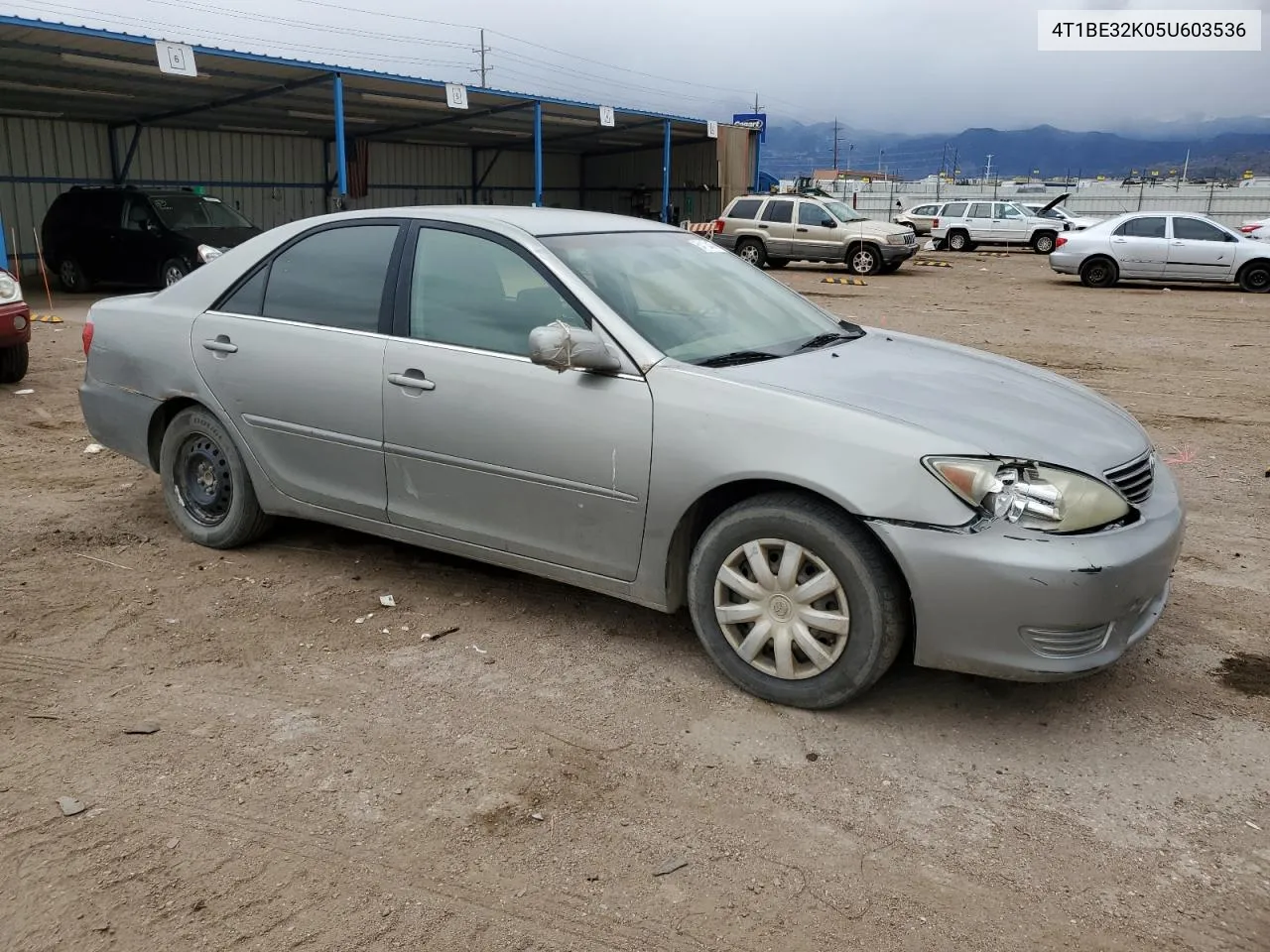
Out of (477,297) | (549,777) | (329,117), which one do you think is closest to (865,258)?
(329,117)

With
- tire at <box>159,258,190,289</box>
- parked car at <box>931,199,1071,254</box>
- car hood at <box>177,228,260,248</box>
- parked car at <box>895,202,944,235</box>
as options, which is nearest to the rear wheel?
parked car at <box>895,202,944,235</box>

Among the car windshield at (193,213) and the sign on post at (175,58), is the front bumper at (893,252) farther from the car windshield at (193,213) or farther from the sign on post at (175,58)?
the sign on post at (175,58)

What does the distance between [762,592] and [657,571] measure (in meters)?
0.40

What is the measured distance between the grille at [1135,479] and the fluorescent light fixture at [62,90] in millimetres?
20685

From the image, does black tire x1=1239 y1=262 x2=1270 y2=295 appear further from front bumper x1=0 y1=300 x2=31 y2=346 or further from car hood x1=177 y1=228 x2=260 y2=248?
front bumper x1=0 y1=300 x2=31 y2=346

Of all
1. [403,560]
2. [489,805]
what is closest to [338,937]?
[489,805]

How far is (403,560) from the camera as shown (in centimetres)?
498

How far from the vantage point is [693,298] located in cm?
427

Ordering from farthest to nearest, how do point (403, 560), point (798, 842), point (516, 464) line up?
1. point (403, 560)
2. point (516, 464)
3. point (798, 842)

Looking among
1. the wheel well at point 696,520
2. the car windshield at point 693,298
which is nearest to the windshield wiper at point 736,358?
the car windshield at point 693,298

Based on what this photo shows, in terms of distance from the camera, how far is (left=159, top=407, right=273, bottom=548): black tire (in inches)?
191

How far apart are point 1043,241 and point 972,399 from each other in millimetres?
30717

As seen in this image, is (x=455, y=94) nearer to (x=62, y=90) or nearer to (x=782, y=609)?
(x=62, y=90)

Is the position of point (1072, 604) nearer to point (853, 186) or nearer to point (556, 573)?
point (556, 573)
